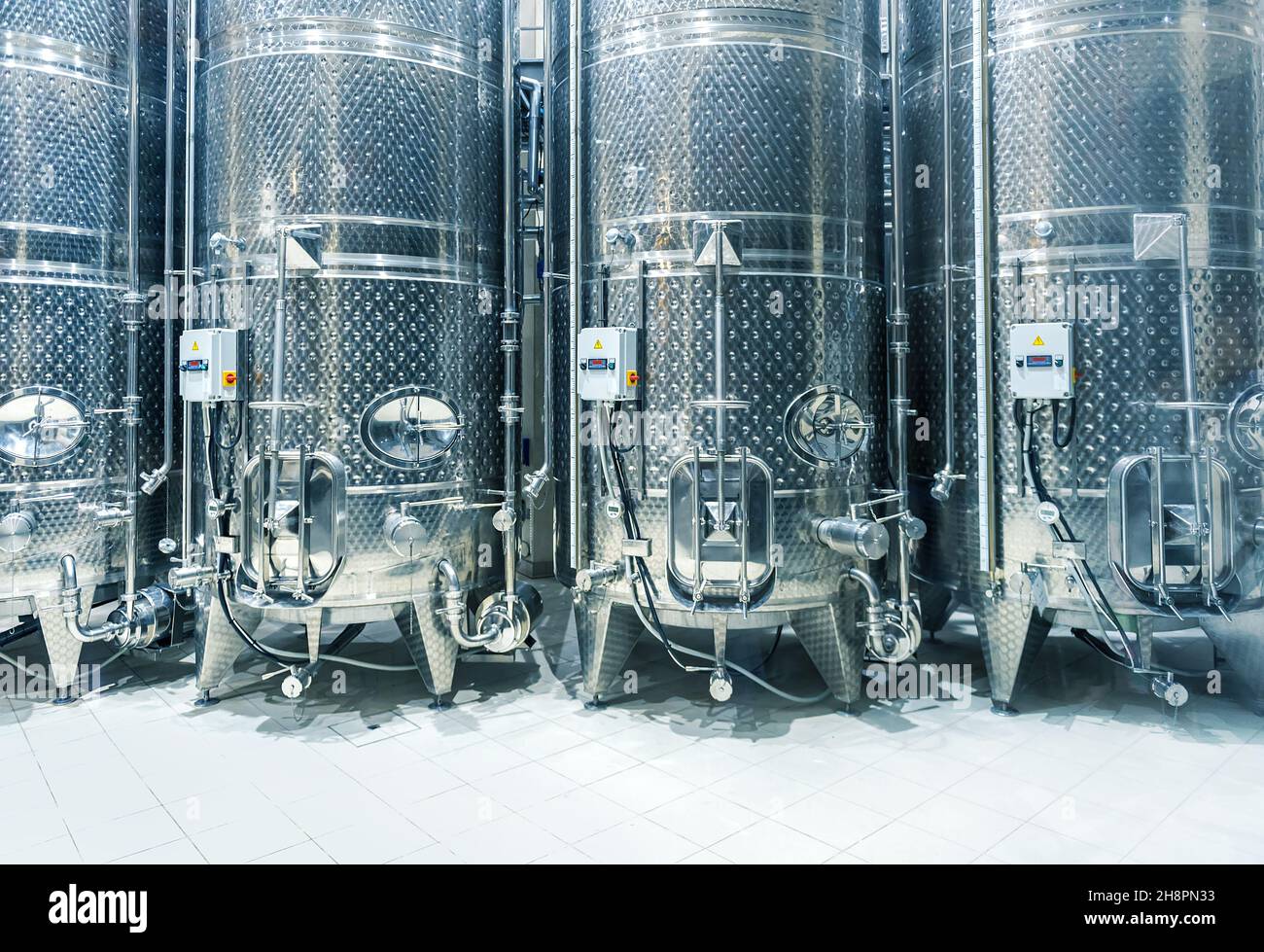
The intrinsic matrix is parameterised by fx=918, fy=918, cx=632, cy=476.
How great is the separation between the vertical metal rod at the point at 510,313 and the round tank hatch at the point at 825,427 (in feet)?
5.16

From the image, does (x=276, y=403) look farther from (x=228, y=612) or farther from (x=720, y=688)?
(x=720, y=688)

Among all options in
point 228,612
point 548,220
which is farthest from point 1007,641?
point 228,612

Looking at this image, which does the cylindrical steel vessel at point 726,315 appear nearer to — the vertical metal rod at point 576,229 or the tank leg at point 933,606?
the vertical metal rod at point 576,229

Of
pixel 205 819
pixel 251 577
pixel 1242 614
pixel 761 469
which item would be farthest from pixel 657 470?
pixel 1242 614

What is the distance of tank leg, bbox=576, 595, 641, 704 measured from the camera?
4.90 m

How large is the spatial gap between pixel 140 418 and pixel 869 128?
4509 mm

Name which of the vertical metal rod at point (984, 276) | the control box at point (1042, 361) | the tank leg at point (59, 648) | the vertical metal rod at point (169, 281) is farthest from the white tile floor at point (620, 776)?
the control box at point (1042, 361)

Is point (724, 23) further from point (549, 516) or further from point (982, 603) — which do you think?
point (549, 516)

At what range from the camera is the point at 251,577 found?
4.76 meters

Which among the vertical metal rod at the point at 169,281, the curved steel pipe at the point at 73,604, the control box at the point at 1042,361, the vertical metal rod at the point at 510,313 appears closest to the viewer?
the control box at the point at 1042,361

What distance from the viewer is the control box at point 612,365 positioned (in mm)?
4578

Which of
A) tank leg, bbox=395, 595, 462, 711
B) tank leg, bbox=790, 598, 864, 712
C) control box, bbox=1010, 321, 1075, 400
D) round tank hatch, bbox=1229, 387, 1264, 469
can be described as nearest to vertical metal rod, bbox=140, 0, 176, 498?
tank leg, bbox=395, 595, 462, 711

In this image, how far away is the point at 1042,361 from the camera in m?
4.44

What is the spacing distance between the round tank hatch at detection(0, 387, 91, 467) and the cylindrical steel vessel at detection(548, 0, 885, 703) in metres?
Answer: 2.80
